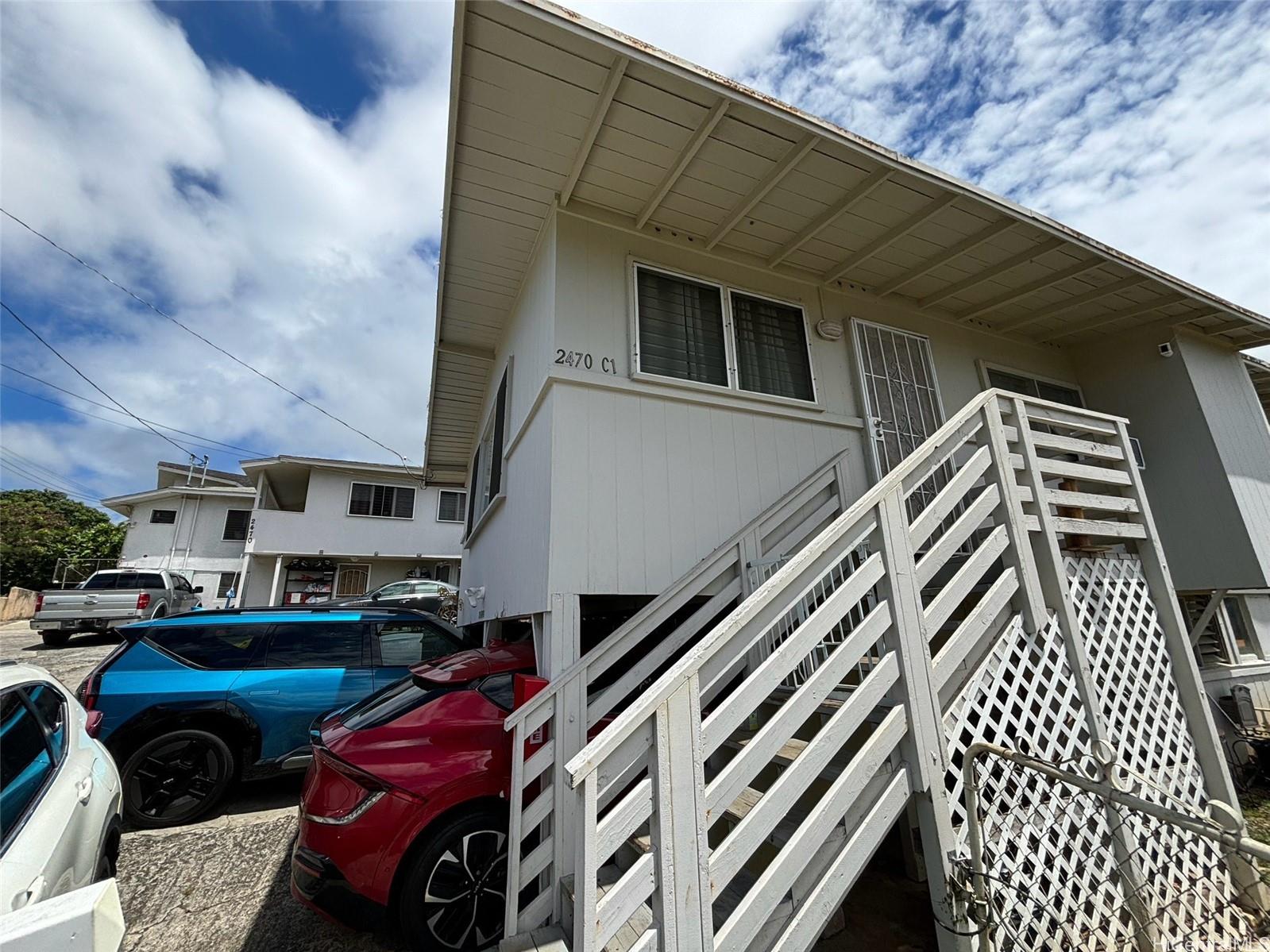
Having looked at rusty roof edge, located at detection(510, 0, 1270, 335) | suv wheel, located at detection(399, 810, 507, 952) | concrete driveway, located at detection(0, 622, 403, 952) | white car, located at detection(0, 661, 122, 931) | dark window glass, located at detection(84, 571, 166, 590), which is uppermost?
rusty roof edge, located at detection(510, 0, 1270, 335)

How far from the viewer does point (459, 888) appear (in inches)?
112

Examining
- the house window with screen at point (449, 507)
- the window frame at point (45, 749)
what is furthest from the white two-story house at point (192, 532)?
the window frame at point (45, 749)

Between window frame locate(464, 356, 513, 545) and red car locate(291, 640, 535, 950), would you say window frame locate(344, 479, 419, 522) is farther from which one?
red car locate(291, 640, 535, 950)

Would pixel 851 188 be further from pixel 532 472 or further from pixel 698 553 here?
pixel 532 472

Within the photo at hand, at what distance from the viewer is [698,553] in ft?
12.7

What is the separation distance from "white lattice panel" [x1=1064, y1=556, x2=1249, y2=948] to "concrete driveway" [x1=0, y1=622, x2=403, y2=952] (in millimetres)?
4205

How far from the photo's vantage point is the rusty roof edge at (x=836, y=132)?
2746 mm

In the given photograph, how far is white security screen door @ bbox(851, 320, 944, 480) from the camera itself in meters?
5.02

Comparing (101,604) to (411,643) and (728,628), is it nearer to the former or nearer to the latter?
(411,643)

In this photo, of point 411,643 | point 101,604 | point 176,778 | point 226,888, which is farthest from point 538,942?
point 101,604

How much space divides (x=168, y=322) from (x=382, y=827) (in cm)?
1313

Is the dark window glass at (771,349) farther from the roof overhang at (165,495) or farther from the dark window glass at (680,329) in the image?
the roof overhang at (165,495)

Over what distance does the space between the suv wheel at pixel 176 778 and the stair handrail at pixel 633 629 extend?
3477 mm

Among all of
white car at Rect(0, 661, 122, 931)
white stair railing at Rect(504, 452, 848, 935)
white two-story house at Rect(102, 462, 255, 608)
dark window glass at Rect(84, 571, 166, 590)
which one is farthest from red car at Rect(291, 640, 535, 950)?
white two-story house at Rect(102, 462, 255, 608)
